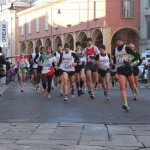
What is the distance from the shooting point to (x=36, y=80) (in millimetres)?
19344

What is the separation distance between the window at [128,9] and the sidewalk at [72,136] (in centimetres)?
3973

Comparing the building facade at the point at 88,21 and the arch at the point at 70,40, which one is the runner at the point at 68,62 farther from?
the arch at the point at 70,40

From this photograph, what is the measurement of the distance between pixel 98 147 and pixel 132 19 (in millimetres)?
42416

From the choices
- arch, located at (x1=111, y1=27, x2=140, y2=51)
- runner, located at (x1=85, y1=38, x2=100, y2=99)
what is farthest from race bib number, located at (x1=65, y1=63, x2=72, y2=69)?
arch, located at (x1=111, y1=27, x2=140, y2=51)

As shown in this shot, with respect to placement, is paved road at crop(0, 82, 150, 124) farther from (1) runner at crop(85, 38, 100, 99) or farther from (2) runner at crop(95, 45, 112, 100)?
(1) runner at crop(85, 38, 100, 99)

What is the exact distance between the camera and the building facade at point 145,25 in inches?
1868

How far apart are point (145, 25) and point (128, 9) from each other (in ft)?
7.83

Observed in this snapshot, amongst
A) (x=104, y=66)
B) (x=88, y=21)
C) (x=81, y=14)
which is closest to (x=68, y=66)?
(x=104, y=66)

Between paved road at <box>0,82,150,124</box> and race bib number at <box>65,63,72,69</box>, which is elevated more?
race bib number at <box>65,63,72,69</box>

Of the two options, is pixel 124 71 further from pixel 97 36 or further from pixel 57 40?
pixel 57 40

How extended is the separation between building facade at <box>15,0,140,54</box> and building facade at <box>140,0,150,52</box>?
502 mm

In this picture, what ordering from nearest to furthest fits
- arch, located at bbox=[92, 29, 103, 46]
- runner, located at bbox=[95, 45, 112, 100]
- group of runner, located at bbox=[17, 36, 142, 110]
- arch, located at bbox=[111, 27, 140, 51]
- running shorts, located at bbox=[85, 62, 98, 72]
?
group of runner, located at bbox=[17, 36, 142, 110] → runner, located at bbox=[95, 45, 112, 100] → running shorts, located at bbox=[85, 62, 98, 72] → arch, located at bbox=[111, 27, 140, 51] → arch, located at bbox=[92, 29, 103, 46]

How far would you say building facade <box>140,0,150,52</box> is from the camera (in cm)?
4744

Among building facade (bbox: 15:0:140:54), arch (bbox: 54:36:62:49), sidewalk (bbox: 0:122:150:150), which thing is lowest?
sidewalk (bbox: 0:122:150:150)
